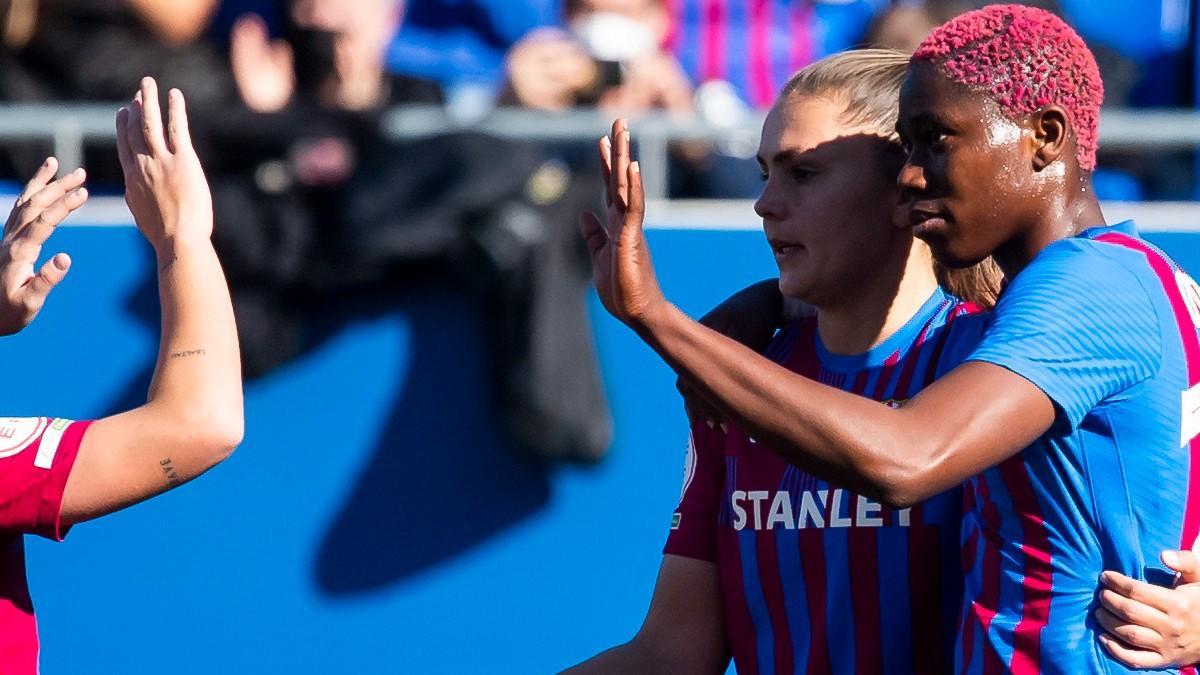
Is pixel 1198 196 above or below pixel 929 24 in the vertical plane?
below

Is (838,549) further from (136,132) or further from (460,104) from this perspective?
(460,104)

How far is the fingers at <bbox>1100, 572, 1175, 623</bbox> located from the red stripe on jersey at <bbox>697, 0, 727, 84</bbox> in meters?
4.27

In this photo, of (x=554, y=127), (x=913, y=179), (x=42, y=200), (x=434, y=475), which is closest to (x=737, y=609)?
(x=913, y=179)

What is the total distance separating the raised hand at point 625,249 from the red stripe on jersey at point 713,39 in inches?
165

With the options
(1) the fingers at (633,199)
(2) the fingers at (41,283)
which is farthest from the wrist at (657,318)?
(2) the fingers at (41,283)

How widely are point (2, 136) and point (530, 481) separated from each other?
69.2 inches

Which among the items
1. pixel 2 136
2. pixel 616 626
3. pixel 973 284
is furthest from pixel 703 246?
pixel 2 136

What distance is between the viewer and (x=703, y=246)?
13.9ft

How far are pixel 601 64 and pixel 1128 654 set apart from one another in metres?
3.58

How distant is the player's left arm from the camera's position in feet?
6.54

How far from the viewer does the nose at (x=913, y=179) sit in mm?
2076

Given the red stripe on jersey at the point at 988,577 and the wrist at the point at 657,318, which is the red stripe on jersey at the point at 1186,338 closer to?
the red stripe on jersey at the point at 988,577

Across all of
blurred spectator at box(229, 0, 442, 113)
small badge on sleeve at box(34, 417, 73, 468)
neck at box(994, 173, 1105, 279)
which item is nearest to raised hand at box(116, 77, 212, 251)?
small badge on sleeve at box(34, 417, 73, 468)

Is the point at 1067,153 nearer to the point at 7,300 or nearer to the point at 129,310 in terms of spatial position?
the point at 7,300
